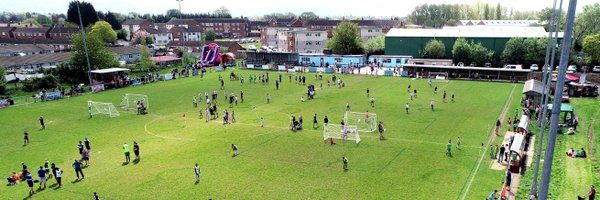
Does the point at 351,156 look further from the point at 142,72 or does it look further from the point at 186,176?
the point at 142,72

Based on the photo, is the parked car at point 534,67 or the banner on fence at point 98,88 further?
the parked car at point 534,67

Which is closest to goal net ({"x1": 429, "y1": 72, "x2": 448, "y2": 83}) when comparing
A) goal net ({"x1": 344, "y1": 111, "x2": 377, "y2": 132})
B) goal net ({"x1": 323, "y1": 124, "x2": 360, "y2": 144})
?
goal net ({"x1": 344, "y1": 111, "x2": 377, "y2": 132})

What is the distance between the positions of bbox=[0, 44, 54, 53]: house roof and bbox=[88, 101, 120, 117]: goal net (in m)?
58.2

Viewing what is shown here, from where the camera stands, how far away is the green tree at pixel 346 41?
88750 millimetres

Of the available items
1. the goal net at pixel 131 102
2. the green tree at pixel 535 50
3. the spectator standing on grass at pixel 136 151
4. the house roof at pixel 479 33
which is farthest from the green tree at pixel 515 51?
the spectator standing on grass at pixel 136 151

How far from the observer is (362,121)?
36.9 m

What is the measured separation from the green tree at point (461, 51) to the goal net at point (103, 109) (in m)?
58.9

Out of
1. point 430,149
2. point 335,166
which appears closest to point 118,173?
point 335,166

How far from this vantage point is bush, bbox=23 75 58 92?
59.5 metres

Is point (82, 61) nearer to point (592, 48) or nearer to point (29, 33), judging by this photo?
point (592, 48)

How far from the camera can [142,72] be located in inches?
3140

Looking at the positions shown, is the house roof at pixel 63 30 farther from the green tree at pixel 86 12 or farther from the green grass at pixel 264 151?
the green grass at pixel 264 151

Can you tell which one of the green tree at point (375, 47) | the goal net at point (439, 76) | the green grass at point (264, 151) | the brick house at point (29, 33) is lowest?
the green grass at point (264, 151)

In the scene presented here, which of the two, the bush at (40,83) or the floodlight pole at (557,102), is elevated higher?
the floodlight pole at (557,102)
